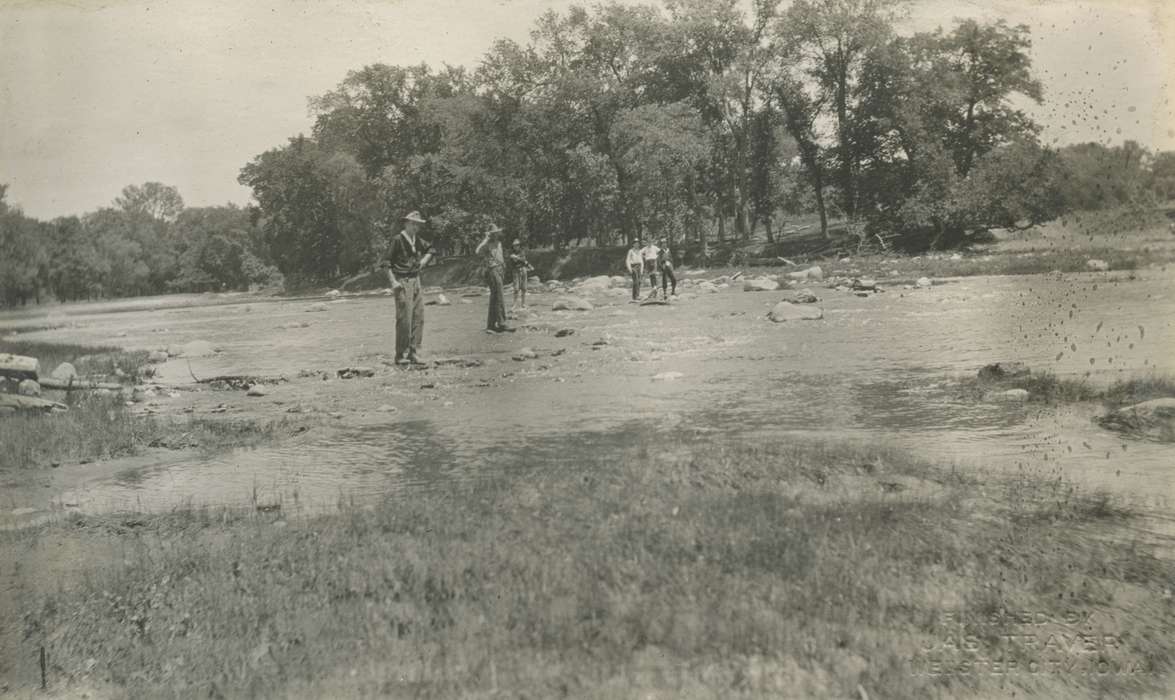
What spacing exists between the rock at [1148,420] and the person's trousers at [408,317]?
1013 cm

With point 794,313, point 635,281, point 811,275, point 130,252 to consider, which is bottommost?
point 794,313

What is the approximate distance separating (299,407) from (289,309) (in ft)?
73.3

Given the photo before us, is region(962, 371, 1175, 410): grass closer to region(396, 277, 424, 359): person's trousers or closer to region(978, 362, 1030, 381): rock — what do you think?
region(978, 362, 1030, 381): rock

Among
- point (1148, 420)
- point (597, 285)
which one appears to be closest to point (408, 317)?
point (1148, 420)

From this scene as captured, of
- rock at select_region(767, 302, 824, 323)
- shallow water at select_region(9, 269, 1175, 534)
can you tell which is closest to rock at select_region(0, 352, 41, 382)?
shallow water at select_region(9, 269, 1175, 534)

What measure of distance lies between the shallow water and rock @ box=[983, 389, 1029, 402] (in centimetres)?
27

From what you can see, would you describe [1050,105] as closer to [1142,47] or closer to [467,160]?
[1142,47]

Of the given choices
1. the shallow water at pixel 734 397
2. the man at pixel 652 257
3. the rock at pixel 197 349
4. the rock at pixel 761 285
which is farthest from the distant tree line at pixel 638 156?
the man at pixel 652 257

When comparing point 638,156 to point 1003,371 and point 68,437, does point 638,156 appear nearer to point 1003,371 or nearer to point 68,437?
point 1003,371

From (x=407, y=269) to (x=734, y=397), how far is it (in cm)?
628

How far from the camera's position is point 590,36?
31641 millimetres

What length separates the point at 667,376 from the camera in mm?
12156

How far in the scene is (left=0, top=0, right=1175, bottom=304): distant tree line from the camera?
12336 mm

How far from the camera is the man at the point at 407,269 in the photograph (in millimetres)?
13469
